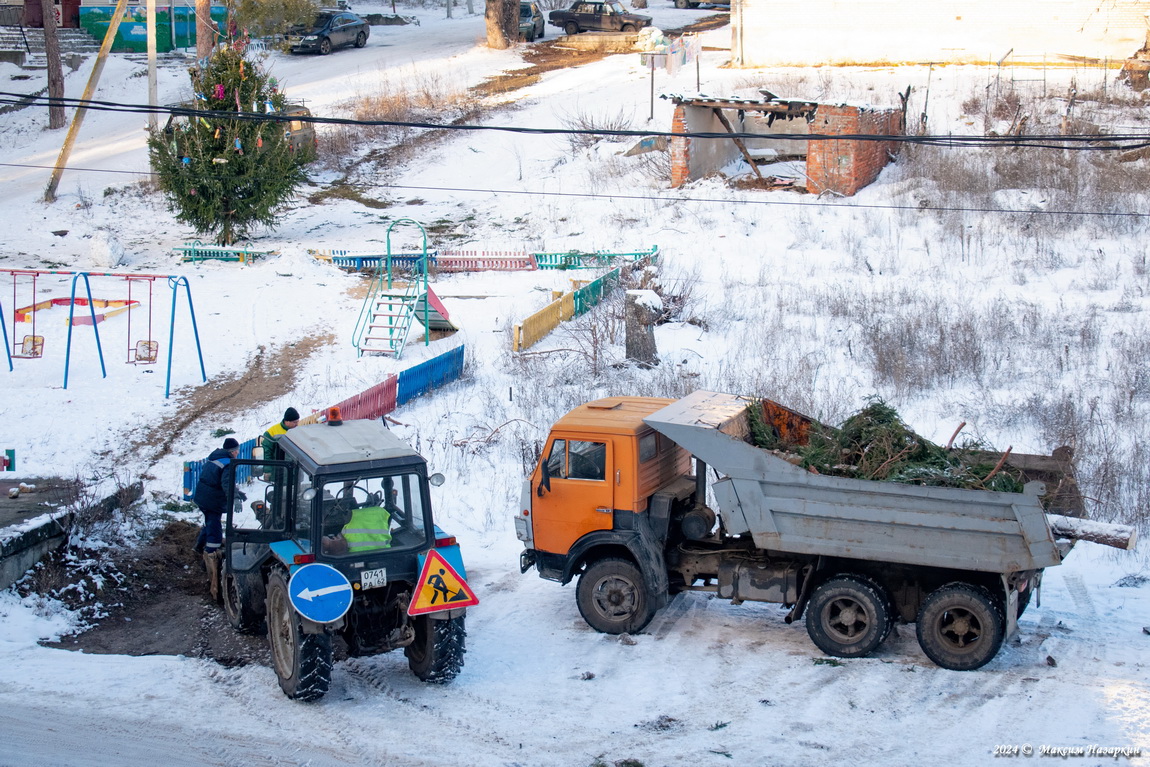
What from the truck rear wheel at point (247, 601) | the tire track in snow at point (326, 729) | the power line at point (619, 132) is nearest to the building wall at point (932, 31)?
the power line at point (619, 132)

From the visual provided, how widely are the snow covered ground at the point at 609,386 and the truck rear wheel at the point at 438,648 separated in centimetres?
16

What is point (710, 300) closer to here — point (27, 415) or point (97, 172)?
point (27, 415)

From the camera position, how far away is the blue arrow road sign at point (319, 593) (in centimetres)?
707

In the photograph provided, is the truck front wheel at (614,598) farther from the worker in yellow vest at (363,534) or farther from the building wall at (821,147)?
the building wall at (821,147)

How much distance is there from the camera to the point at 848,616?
27.3 feet

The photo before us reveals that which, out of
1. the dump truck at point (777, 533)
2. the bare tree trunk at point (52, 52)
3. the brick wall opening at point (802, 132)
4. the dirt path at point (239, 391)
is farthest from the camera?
the bare tree trunk at point (52, 52)

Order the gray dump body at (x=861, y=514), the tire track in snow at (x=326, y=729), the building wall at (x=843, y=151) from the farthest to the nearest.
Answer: the building wall at (x=843, y=151) < the gray dump body at (x=861, y=514) < the tire track in snow at (x=326, y=729)

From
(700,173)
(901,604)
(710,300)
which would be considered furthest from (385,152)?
(901,604)

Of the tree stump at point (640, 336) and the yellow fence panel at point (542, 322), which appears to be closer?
the tree stump at point (640, 336)

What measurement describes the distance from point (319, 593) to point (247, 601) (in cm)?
170

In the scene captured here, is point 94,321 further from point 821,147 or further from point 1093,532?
point 821,147

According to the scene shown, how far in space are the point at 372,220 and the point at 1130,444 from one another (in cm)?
1930

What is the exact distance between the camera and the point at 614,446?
873 centimetres

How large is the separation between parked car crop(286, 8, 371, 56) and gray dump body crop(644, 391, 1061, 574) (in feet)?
123
